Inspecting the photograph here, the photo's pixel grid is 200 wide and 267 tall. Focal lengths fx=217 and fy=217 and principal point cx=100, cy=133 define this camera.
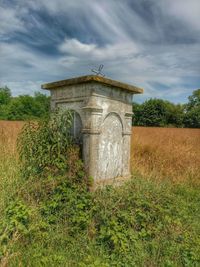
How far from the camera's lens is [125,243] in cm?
229

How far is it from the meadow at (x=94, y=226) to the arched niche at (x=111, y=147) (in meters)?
0.39

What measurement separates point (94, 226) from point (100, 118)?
150 cm

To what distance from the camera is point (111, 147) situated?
3.56m

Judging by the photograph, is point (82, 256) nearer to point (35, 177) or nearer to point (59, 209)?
point (59, 209)

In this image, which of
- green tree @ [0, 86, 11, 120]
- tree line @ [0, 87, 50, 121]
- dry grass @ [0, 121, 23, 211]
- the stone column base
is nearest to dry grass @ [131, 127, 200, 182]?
the stone column base

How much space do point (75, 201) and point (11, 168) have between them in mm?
1237

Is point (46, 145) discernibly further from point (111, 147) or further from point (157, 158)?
point (157, 158)

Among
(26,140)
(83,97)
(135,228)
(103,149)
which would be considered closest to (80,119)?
(83,97)

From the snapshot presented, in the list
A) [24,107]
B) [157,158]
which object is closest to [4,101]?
[24,107]

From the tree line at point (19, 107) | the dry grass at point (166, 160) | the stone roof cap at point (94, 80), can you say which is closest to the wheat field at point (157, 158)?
the dry grass at point (166, 160)

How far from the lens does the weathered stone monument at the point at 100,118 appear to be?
3174 millimetres

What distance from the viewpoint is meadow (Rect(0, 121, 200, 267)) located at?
2.14 meters

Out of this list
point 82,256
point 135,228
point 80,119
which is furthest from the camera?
point 80,119

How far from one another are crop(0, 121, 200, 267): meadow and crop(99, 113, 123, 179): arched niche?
386mm
